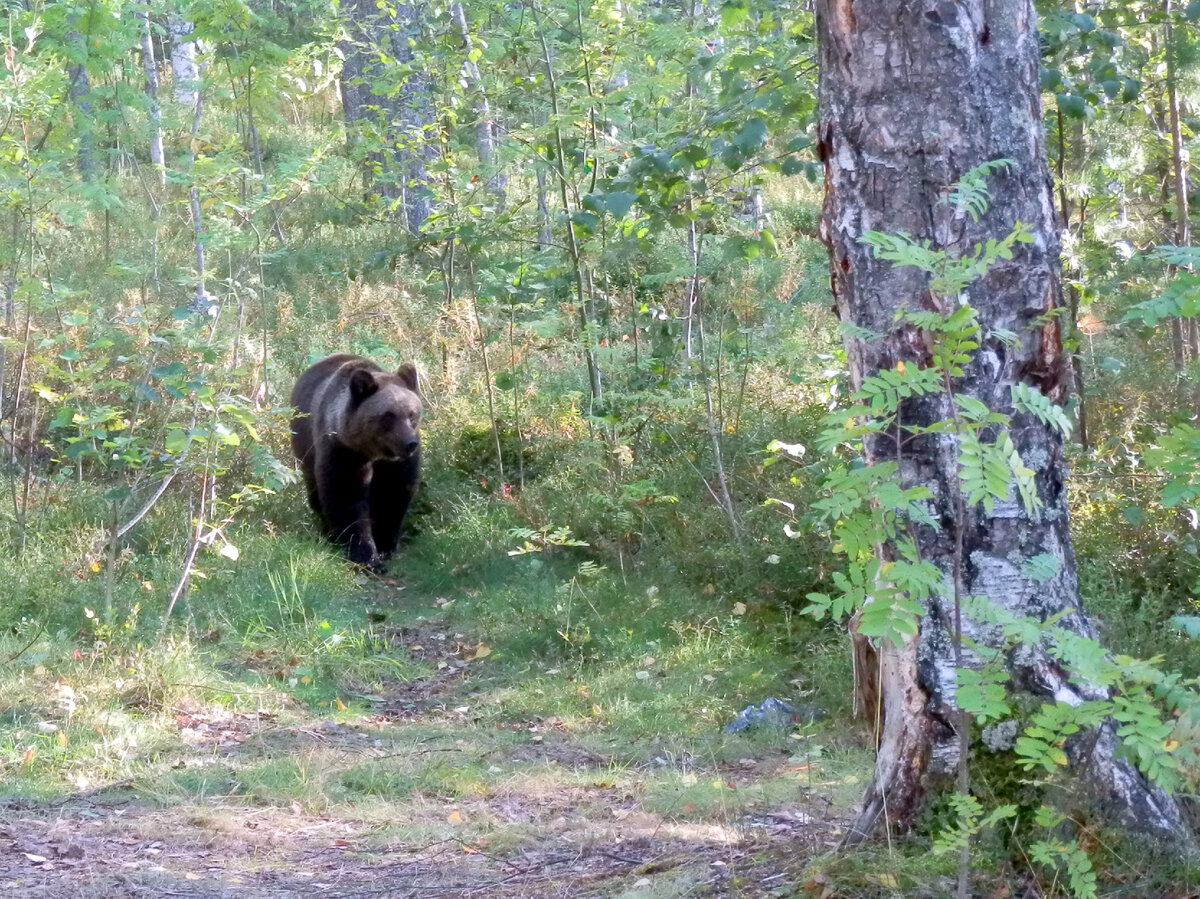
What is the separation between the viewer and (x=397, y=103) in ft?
48.1

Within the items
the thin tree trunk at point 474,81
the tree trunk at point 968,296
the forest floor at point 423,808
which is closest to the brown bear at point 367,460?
the thin tree trunk at point 474,81

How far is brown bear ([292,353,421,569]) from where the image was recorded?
34.4 feet

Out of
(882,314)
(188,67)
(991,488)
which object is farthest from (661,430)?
(188,67)

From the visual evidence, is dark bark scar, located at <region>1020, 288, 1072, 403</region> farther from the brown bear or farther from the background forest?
the brown bear

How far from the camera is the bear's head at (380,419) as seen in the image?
10.5m

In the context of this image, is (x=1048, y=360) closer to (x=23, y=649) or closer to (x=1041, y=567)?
(x=1041, y=567)

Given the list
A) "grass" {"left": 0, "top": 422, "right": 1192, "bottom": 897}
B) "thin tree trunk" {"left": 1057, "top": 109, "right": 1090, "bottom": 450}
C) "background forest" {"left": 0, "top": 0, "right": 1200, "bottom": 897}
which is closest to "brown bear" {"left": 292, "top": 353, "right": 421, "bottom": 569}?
"background forest" {"left": 0, "top": 0, "right": 1200, "bottom": 897}

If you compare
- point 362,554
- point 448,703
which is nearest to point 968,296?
point 448,703

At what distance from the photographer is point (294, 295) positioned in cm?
1491

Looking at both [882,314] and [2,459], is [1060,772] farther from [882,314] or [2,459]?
[2,459]

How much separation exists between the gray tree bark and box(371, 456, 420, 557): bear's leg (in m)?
2.31

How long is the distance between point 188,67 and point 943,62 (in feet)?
59.7

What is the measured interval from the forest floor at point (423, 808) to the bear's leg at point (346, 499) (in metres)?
2.93

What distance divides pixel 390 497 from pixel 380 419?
2.23 feet
